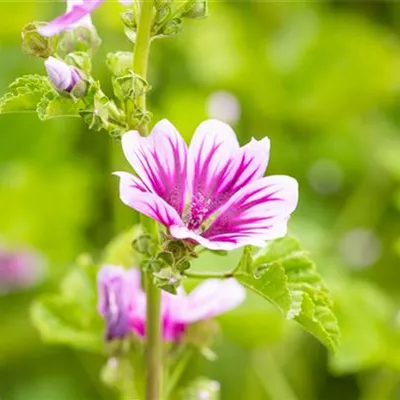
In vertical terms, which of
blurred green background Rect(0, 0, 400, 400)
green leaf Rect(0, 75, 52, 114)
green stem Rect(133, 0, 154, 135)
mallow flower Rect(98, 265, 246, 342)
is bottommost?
blurred green background Rect(0, 0, 400, 400)

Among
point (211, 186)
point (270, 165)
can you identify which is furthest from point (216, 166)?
point (270, 165)

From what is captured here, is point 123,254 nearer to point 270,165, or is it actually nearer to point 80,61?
point 80,61

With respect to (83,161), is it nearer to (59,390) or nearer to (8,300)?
(8,300)

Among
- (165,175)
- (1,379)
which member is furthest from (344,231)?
(165,175)

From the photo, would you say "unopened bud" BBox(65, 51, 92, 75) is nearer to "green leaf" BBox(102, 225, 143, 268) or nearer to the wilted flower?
"green leaf" BBox(102, 225, 143, 268)

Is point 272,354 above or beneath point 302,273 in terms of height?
beneath

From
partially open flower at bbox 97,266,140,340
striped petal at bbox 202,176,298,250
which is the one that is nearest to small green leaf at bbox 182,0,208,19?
striped petal at bbox 202,176,298,250

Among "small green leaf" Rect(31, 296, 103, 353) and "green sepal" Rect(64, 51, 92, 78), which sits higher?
"green sepal" Rect(64, 51, 92, 78)

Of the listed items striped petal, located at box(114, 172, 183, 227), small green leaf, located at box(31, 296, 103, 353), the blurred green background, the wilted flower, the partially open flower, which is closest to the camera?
striped petal, located at box(114, 172, 183, 227)
